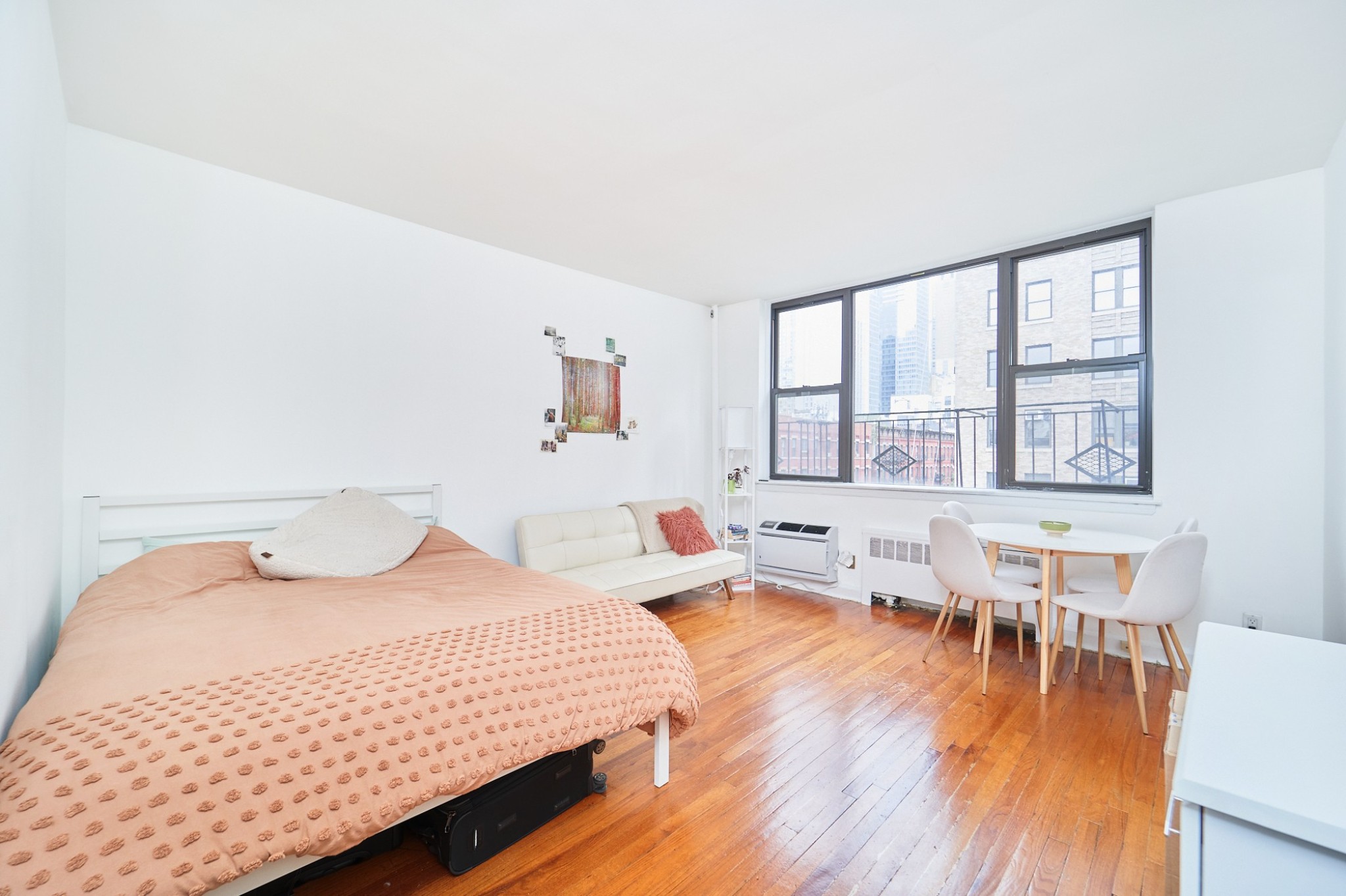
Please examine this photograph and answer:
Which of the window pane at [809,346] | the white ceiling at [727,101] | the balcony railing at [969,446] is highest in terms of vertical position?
the white ceiling at [727,101]

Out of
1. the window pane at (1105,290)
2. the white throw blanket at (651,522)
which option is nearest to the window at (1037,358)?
the window pane at (1105,290)

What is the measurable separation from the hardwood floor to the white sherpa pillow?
4.59 ft

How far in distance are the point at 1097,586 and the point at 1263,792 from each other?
10.4 ft

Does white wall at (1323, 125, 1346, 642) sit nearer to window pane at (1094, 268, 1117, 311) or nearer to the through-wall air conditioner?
window pane at (1094, 268, 1117, 311)

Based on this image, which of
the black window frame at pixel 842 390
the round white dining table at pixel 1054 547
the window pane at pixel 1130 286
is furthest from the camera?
the black window frame at pixel 842 390

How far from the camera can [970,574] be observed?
2.97 meters

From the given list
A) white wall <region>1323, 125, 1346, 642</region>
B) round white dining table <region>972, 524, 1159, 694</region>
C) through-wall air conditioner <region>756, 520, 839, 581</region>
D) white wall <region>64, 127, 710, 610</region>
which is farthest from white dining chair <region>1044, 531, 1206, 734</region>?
white wall <region>64, 127, 710, 610</region>

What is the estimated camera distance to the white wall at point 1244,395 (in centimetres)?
285

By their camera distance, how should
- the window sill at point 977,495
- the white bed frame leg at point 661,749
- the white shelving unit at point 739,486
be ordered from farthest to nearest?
the white shelving unit at point 739,486
the window sill at point 977,495
the white bed frame leg at point 661,749

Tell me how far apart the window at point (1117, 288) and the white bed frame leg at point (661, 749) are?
146 inches

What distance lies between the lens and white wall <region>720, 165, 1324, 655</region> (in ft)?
9.36

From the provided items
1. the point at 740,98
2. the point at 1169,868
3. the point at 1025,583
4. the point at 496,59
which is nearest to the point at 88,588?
the point at 496,59

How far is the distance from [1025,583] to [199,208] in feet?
16.0

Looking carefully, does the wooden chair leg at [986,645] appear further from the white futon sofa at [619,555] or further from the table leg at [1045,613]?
the white futon sofa at [619,555]
